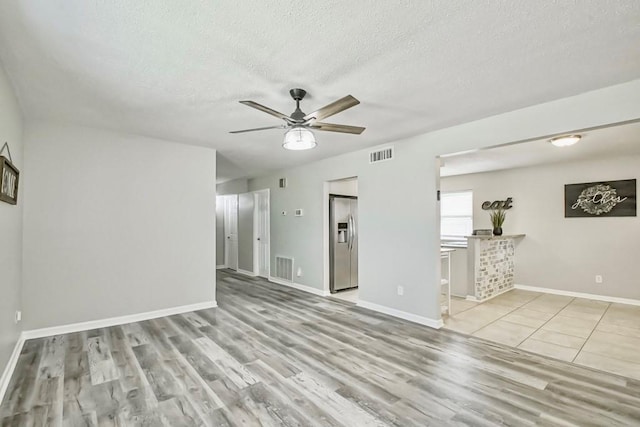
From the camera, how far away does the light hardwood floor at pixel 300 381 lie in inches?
82.1

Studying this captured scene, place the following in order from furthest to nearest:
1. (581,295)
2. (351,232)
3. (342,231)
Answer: (351,232) < (342,231) < (581,295)

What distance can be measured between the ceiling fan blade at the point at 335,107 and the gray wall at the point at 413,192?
1.88m

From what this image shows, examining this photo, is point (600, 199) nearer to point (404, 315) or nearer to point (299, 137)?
point (404, 315)

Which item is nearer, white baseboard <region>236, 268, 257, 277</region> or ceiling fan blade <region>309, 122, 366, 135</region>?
ceiling fan blade <region>309, 122, 366, 135</region>

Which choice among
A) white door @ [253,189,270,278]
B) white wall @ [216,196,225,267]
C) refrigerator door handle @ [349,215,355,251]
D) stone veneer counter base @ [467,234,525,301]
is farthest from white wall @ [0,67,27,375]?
stone veneer counter base @ [467,234,525,301]

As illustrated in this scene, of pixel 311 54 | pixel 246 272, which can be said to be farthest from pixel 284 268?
pixel 311 54

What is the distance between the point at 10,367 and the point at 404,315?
409cm

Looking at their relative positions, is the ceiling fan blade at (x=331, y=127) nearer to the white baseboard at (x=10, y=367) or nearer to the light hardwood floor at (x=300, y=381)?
the light hardwood floor at (x=300, y=381)

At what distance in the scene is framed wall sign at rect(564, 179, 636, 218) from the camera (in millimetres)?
5023

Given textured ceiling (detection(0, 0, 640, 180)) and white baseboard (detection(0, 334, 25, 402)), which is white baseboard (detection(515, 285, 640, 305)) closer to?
textured ceiling (detection(0, 0, 640, 180))

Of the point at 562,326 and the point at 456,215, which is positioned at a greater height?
the point at 456,215

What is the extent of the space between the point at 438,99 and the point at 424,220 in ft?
5.30

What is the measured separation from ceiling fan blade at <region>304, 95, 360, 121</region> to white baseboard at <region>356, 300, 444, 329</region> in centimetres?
287

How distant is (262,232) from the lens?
24.0 feet
